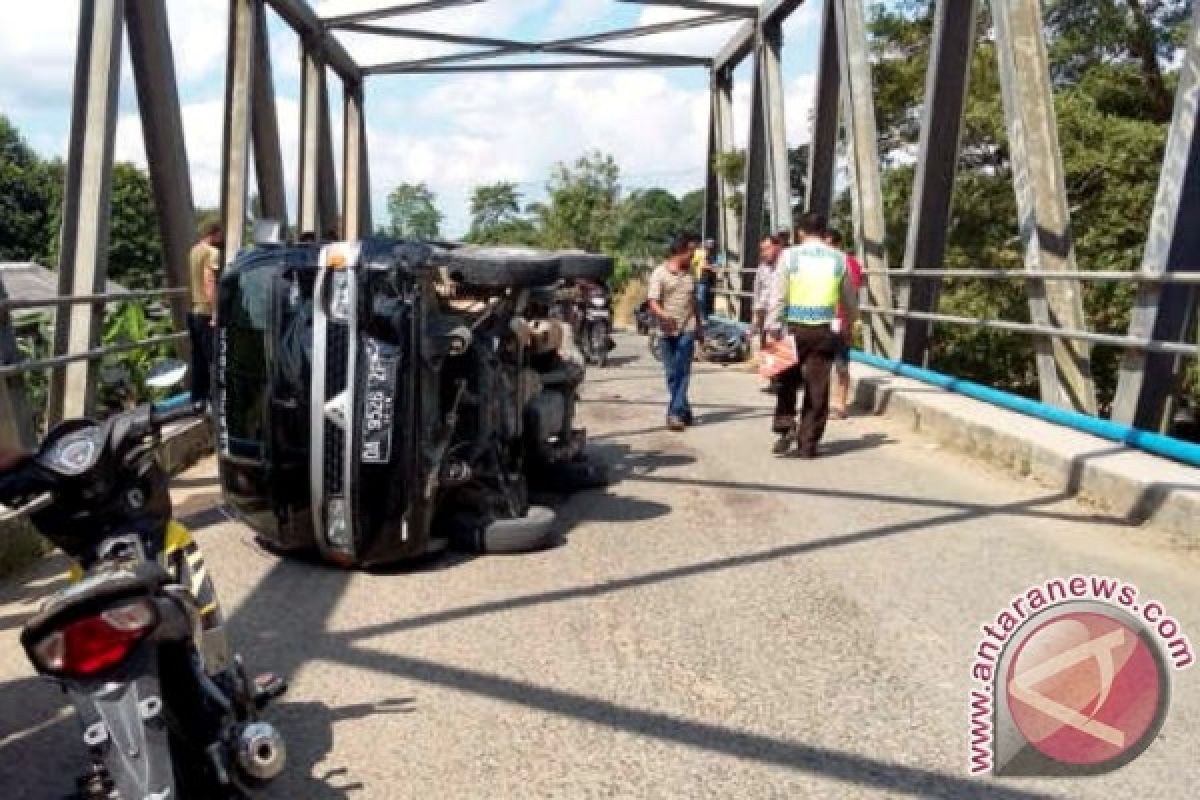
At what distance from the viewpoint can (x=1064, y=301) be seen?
27.0 ft

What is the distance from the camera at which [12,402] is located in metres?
5.82

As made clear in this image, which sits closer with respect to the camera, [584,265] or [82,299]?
[584,265]

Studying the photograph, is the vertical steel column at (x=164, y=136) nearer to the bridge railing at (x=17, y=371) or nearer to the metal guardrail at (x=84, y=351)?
the metal guardrail at (x=84, y=351)

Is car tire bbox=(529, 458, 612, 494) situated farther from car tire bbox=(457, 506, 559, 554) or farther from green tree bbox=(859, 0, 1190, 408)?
green tree bbox=(859, 0, 1190, 408)

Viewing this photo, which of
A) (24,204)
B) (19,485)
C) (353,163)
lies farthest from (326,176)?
(24,204)

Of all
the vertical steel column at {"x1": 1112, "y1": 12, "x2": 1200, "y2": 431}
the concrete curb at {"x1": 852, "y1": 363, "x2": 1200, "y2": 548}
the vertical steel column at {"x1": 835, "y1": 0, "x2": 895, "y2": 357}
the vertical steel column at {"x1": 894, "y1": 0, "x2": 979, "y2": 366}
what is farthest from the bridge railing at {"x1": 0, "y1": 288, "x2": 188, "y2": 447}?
the vertical steel column at {"x1": 835, "y1": 0, "x2": 895, "y2": 357}

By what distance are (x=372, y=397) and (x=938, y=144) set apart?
7.42 meters

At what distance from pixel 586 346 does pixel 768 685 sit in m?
11.5

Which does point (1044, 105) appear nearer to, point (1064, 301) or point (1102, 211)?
point (1064, 301)

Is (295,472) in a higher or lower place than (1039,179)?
lower

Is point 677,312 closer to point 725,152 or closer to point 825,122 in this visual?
point 825,122

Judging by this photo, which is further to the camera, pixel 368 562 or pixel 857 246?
pixel 857 246

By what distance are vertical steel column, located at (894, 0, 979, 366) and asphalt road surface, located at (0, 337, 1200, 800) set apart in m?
4.54

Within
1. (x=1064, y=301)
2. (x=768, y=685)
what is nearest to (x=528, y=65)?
(x=1064, y=301)
